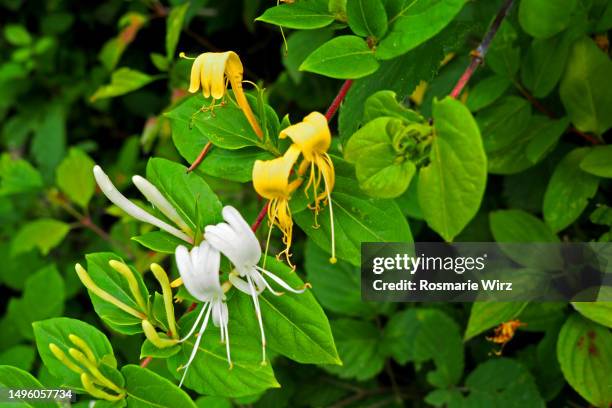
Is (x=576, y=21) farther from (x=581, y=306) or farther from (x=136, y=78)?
(x=136, y=78)

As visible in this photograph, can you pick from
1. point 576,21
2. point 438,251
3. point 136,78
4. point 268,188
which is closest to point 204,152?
point 268,188

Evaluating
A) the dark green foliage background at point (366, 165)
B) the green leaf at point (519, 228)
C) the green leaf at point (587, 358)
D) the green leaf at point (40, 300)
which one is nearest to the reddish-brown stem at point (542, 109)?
the dark green foliage background at point (366, 165)

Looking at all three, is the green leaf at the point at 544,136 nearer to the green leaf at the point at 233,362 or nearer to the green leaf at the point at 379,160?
the green leaf at the point at 379,160

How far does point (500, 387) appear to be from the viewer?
915mm

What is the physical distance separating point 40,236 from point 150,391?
86 centimetres

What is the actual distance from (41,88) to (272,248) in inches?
33.1

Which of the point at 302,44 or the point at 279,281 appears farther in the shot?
the point at 302,44

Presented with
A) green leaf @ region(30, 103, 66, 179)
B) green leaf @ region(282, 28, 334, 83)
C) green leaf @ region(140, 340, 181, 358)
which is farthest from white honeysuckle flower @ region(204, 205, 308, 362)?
green leaf @ region(30, 103, 66, 179)

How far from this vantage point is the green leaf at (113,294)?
646mm

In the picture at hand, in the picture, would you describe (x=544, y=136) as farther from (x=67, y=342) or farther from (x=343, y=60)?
(x=67, y=342)

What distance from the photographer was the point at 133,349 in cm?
122

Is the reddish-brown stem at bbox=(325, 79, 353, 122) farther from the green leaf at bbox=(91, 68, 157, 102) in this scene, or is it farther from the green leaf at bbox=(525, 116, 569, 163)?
the green leaf at bbox=(91, 68, 157, 102)

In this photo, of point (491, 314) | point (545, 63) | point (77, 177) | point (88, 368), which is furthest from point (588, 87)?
point (77, 177)

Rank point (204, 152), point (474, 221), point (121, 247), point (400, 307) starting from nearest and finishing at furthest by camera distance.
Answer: point (204, 152) < point (474, 221) < point (400, 307) < point (121, 247)
